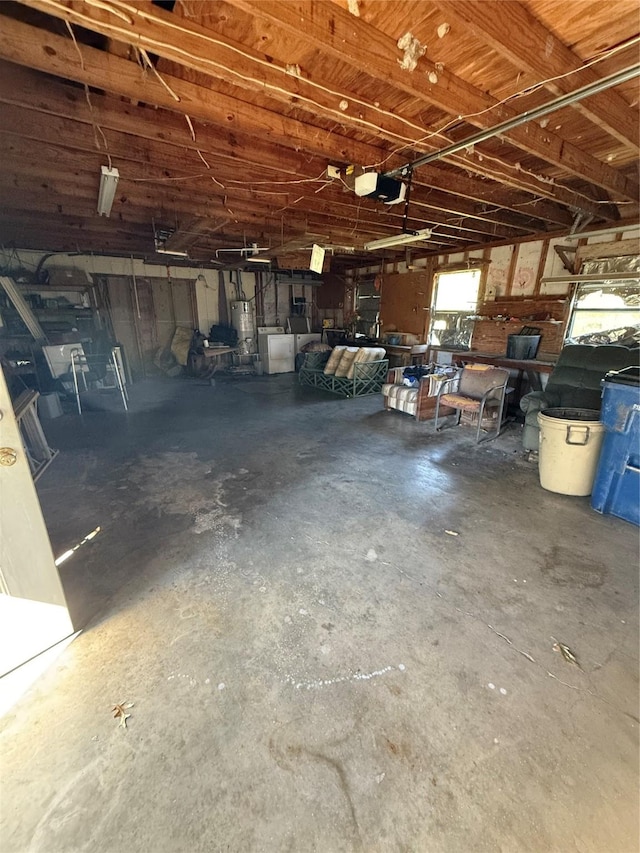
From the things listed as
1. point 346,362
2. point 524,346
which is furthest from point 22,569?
point 524,346

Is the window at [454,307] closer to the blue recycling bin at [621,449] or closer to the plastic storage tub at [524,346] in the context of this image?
the plastic storage tub at [524,346]

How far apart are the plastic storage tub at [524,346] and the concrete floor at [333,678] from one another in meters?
3.07

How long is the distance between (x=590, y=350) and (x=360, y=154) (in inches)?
137

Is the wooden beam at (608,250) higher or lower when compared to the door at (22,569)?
higher

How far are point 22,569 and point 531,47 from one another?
3.47 m

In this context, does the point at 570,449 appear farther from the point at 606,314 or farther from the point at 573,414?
the point at 606,314

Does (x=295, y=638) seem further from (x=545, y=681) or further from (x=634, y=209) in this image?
(x=634, y=209)

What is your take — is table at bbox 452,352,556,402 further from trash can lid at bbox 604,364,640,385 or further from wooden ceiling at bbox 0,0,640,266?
trash can lid at bbox 604,364,640,385

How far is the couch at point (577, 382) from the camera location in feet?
12.7

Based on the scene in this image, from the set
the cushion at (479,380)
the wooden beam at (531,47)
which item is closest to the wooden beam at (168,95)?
the wooden beam at (531,47)

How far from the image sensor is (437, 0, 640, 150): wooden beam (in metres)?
1.49

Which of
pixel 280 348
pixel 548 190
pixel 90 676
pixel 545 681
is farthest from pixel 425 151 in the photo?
pixel 280 348

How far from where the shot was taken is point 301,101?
2064 mm

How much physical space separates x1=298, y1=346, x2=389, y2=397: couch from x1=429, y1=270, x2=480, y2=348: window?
1.55 m
